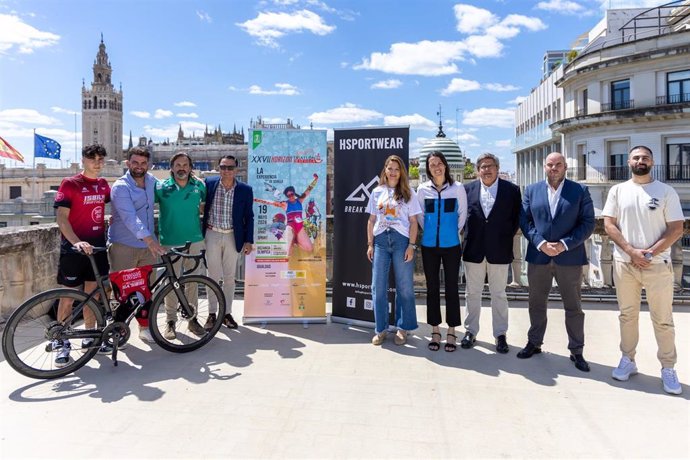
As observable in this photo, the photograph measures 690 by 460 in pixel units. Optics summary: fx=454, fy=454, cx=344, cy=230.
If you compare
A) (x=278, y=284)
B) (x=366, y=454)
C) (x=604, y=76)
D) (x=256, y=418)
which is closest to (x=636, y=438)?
(x=366, y=454)

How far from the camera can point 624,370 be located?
3.86 meters

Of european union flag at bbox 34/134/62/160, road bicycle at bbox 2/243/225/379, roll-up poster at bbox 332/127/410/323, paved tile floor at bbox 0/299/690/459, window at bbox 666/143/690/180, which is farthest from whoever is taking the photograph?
european union flag at bbox 34/134/62/160

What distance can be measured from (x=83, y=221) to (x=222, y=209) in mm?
1383

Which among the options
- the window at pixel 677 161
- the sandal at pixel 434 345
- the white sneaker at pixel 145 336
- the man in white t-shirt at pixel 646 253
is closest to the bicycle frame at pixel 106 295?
the white sneaker at pixel 145 336

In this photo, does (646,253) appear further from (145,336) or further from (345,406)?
(145,336)

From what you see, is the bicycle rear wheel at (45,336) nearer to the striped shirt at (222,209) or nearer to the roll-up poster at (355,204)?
the striped shirt at (222,209)

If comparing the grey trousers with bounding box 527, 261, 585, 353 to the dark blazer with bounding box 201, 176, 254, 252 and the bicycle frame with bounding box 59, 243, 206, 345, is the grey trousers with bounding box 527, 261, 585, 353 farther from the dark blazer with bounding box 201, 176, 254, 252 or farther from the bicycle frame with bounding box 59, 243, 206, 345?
the bicycle frame with bounding box 59, 243, 206, 345

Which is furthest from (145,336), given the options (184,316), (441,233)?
(441,233)

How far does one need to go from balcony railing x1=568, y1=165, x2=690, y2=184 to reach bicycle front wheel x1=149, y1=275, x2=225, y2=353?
2474cm

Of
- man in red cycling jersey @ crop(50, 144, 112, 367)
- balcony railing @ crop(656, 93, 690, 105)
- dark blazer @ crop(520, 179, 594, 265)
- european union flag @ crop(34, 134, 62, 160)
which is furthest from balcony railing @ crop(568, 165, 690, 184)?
european union flag @ crop(34, 134, 62, 160)

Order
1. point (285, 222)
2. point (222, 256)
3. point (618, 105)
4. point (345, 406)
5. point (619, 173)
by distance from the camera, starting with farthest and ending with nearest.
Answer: point (619, 173)
point (618, 105)
point (285, 222)
point (222, 256)
point (345, 406)

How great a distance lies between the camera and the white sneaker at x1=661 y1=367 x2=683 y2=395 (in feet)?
11.7

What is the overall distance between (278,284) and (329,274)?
161 cm

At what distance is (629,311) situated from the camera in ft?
13.0
